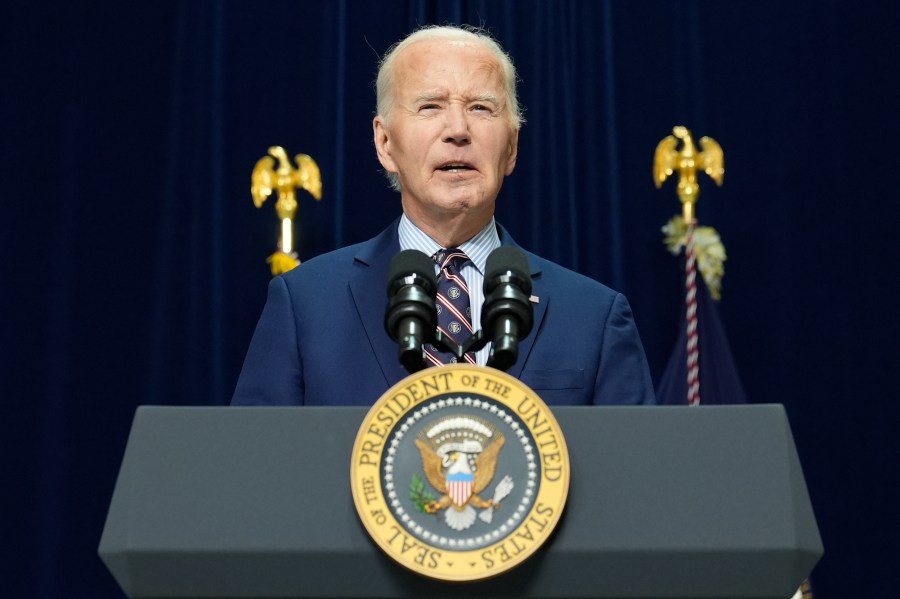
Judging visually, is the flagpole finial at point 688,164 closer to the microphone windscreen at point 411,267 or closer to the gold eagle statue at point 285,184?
the gold eagle statue at point 285,184

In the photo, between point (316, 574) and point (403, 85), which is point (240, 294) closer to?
point (403, 85)

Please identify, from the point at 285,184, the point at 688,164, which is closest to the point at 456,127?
the point at 285,184

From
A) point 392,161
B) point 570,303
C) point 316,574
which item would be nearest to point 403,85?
point 392,161

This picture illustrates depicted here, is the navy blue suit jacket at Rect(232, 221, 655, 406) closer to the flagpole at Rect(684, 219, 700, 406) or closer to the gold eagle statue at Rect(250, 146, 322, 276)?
the gold eagle statue at Rect(250, 146, 322, 276)

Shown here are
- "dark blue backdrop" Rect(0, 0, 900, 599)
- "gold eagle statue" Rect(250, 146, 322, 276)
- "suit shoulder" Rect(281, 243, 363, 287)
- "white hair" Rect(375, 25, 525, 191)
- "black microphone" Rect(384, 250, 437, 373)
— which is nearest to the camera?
"black microphone" Rect(384, 250, 437, 373)

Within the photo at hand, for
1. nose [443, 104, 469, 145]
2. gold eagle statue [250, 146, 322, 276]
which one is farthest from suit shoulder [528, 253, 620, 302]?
gold eagle statue [250, 146, 322, 276]

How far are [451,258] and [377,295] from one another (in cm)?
14

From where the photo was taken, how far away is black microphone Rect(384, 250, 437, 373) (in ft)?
3.80

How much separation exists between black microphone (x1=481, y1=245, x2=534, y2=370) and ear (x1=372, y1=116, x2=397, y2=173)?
2.69 ft

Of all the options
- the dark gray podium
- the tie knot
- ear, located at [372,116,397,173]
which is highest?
ear, located at [372,116,397,173]

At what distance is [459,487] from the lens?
1.07 metres

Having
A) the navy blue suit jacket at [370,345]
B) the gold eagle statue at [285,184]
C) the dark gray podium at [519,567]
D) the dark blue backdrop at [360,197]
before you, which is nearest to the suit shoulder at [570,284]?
the navy blue suit jacket at [370,345]

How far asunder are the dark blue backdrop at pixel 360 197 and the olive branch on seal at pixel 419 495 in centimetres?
228

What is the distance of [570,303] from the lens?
6.09 feet
